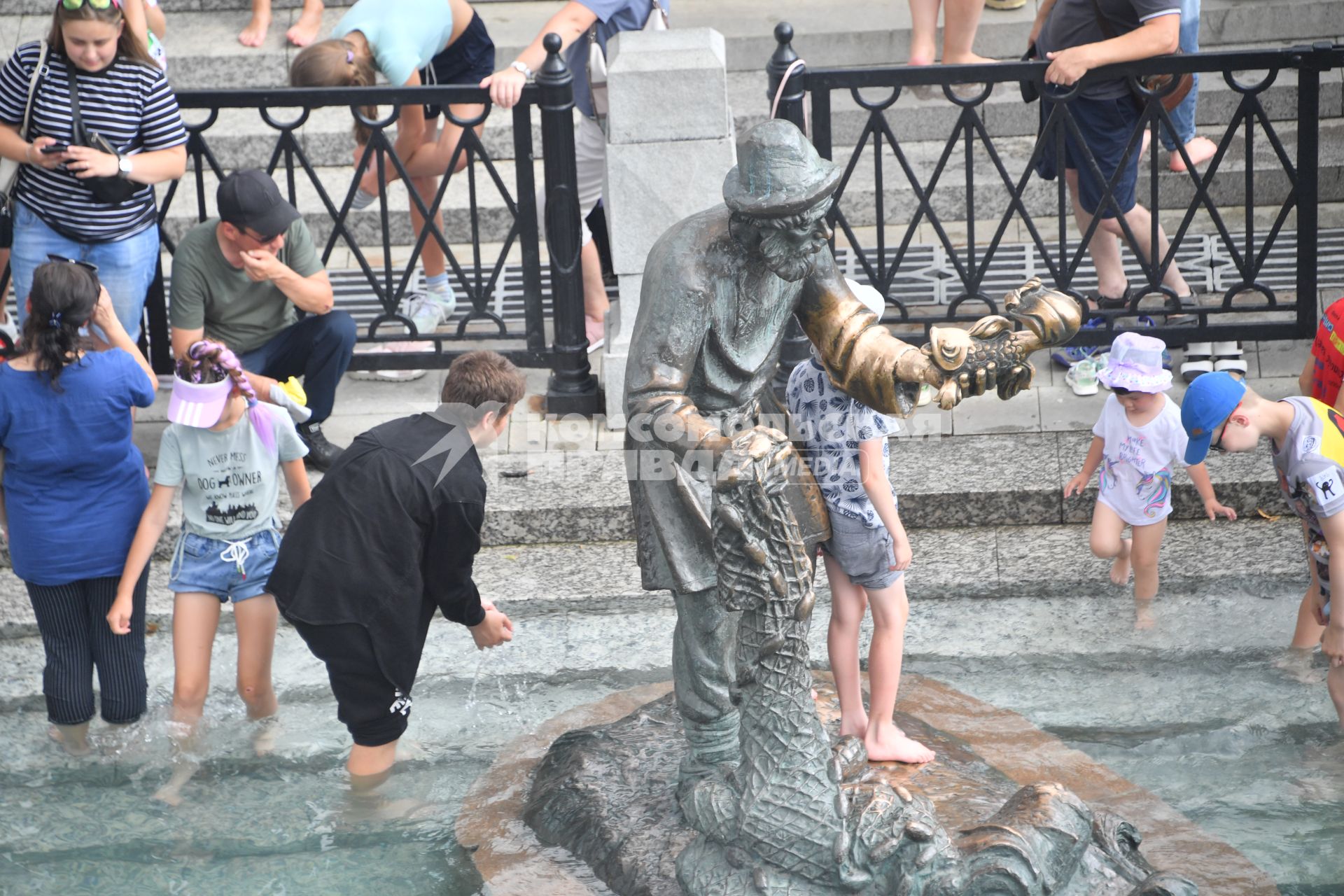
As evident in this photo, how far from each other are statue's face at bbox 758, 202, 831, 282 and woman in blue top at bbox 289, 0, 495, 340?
3.13 metres

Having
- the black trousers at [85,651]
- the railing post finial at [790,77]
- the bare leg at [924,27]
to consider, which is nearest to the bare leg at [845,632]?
the black trousers at [85,651]

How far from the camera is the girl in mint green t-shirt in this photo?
4.86m

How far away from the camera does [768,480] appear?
11.3 ft

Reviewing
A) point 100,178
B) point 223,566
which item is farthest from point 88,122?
point 223,566

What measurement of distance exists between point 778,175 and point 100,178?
327 centimetres

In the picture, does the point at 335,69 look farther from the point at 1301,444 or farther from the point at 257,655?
the point at 1301,444

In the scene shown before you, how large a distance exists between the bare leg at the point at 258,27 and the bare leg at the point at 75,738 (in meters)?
5.10

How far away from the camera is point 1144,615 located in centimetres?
563

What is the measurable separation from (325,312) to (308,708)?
1.62 meters

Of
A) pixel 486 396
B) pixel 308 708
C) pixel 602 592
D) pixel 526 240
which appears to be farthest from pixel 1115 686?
pixel 526 240

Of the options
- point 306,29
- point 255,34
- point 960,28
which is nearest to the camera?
point 960,28

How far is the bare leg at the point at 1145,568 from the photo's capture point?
5.56 m

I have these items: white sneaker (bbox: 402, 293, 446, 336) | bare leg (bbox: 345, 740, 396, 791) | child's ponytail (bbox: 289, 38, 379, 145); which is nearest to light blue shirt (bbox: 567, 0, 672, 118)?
child's ponytail (bbox: 289, 38, 379, 145)

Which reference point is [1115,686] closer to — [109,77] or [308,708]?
[308,708]
